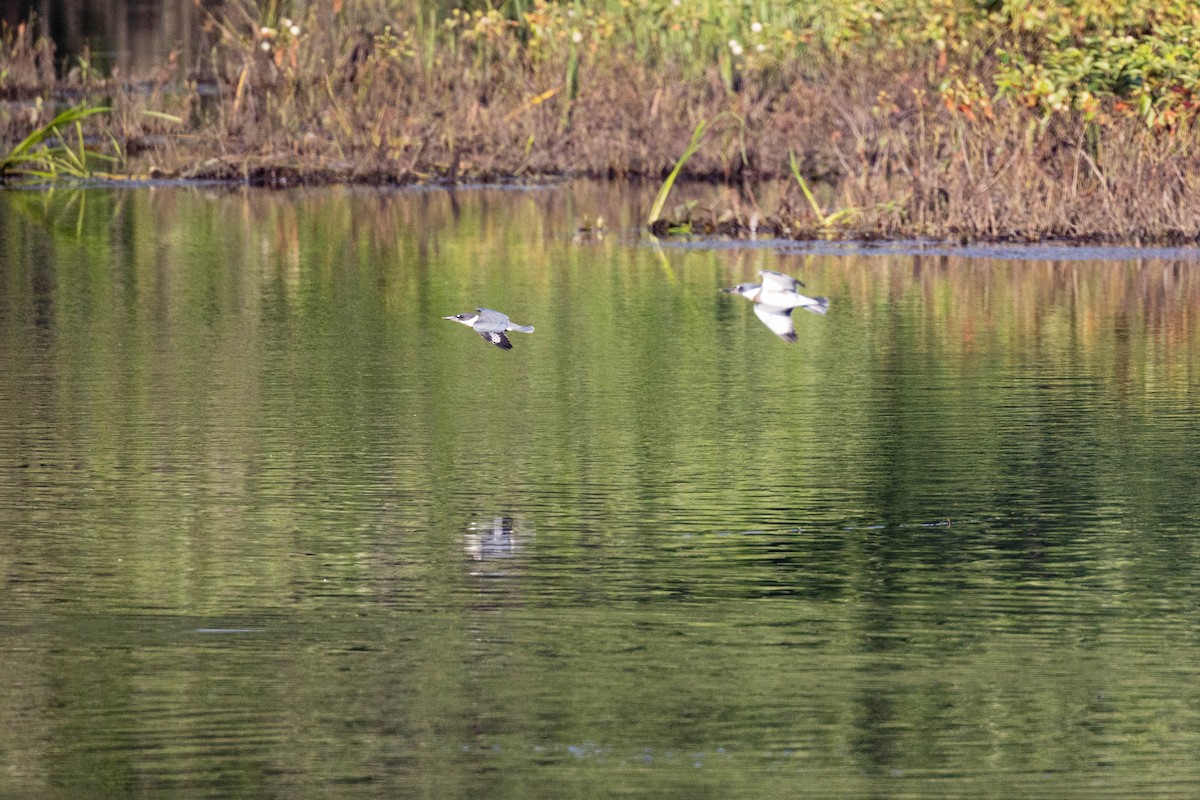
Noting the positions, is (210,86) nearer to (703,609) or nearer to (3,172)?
(3,172)

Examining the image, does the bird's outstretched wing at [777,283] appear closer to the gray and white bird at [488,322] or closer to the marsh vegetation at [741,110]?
the gray and white bird at [488,322]

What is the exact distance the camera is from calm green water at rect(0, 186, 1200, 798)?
23.3 feet

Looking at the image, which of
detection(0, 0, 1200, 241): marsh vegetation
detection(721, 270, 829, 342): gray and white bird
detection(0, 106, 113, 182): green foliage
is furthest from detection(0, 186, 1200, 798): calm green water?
detection(0, 106, 113, 182): green foliage

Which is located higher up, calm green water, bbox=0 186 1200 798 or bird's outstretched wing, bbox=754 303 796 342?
bird's outstretched wing, bbox=754 303 796 342

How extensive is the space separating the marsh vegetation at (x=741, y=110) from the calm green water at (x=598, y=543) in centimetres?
285

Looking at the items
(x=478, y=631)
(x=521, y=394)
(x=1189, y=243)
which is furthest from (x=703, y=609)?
(x=1189, y=243)

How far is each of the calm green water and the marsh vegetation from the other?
2846 mm

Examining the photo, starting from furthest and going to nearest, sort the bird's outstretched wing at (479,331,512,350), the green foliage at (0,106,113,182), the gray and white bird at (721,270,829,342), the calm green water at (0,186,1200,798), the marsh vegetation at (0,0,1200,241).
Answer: the green foliage at (0,106,113,182)
the marsh vegetation at (0,0,1200,241)
the bird's outstretched wing at (479,331,512,350)
the gray and white bird at (721,270,829,342)
the calm green water at (0,186,1200,798)

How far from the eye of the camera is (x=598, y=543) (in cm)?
977

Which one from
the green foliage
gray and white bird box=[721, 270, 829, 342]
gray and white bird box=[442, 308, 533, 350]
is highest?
the green foliage

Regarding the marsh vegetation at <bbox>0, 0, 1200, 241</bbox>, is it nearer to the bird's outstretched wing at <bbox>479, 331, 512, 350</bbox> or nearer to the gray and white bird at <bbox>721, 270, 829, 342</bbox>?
the gray and white bird at <bbox>721, 270, 829, 342</bbox>

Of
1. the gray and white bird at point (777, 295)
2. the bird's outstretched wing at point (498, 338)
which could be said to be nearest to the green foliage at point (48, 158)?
the bird's outstretched wing at point (498, 338)

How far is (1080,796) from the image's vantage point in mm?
6664

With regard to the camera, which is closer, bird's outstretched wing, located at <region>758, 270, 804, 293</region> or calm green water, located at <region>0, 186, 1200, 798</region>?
calm green water, located at <region>0, 186, 1200, 798</region>
